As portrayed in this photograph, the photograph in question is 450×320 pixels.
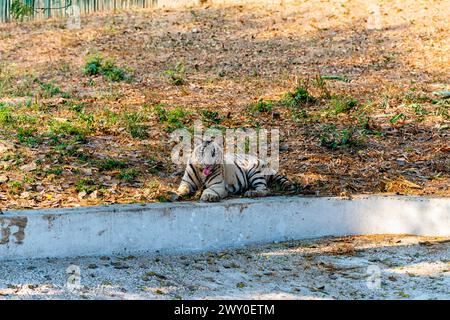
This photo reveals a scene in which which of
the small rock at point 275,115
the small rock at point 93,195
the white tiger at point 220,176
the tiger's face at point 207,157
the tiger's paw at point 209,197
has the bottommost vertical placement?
the small rock at point 93,195

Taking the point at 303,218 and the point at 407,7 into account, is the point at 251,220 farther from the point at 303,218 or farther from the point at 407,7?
the point at 407,7

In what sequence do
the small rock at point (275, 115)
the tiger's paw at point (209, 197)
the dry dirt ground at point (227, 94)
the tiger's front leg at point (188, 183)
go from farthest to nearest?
the small rock at point (275, 115)
the dry dirt ground at point (227, 94)
the tiger's front leg at point (188, 183)
the tiger's paw at point (209, 197)

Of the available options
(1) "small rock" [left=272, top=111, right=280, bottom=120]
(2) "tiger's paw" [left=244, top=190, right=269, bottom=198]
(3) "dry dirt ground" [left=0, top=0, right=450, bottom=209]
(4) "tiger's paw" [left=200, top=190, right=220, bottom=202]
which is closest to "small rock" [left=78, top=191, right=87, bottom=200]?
(3) "dry dirt ground" [left=0, top=0, right=450, bottom=209]

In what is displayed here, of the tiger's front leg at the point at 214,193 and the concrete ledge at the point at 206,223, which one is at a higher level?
the tiger's front leg at the point at 214,193

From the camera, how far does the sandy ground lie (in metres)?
6.21

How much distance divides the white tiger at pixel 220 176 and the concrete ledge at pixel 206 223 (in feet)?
1.18

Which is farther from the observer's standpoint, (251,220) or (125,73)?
(125,73)

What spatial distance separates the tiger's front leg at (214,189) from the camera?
25.1 ft

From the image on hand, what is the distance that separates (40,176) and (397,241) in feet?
11.5

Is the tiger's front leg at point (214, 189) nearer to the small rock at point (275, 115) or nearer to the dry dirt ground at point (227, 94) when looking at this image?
the dry dirt ground at point (227, 94)

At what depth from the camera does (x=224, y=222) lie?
24.5 feet

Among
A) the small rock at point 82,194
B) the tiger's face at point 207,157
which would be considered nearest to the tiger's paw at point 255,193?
the tiger's face at point 207,157

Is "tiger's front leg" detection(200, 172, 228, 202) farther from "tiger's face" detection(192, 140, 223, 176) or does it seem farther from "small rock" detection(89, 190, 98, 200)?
"small rock" detection(89, 190, 98, 200)

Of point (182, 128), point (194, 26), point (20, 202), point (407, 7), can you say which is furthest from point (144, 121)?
point (407, 7)
